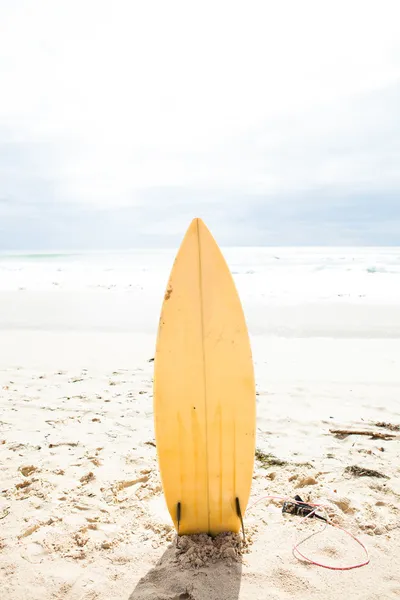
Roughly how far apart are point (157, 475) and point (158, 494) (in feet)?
0.69

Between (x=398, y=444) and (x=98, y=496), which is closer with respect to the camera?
(x=98, y=496)

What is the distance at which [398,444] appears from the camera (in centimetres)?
331

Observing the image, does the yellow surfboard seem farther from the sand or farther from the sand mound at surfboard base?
the sand

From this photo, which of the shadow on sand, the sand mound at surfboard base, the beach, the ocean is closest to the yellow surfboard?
the sand mound at surfboard base

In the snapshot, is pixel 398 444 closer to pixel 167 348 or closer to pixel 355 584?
pixel 355 584

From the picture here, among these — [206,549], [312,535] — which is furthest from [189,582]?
[312,535]

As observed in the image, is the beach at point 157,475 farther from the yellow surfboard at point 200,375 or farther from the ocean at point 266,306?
the ocean at point 266,306

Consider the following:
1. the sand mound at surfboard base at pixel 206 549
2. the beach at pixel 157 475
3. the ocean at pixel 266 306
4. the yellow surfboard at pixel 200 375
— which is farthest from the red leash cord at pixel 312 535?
the ocean at pixel 266 306

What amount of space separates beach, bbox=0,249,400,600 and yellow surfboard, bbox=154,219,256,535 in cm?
37

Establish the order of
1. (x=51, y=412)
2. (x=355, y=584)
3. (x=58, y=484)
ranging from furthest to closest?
(x=51, y=412) < (x=58, y=484) < (x=355, y=584)

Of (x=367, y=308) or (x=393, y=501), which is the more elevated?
(x=367, y=308)

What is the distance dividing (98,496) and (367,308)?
826cm

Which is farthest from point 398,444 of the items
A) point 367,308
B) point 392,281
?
point 392,281

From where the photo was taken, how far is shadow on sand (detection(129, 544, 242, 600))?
6.33ft
